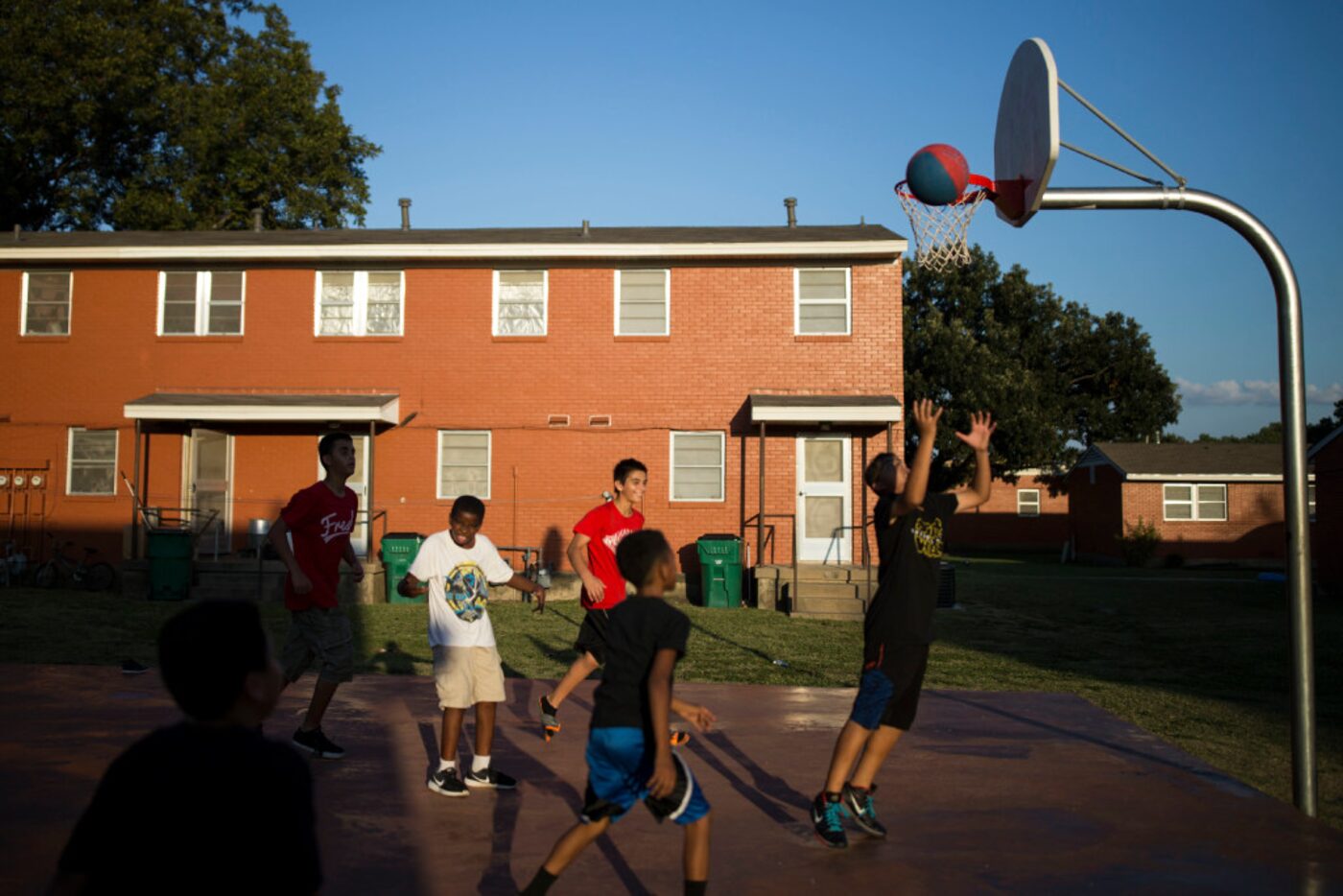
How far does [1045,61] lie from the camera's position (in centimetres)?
668

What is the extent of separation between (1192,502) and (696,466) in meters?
26.1

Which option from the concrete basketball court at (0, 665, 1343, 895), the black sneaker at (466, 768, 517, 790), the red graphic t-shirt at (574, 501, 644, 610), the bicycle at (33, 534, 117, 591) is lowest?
the concrete basketball court at (0, 665, 1343, 895)

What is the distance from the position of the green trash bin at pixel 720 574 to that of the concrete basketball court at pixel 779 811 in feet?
Result: 30.9

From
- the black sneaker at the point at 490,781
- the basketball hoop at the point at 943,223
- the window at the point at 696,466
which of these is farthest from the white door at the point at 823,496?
the black sneaker at the point at 490,781

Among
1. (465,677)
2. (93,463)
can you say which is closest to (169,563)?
(93,463)

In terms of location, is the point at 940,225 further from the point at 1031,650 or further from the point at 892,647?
the point at 1031,650

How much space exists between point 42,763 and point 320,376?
14.9m

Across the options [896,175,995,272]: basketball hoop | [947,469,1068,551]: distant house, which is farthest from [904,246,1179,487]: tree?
[896,175,995,272]: basketball hoop

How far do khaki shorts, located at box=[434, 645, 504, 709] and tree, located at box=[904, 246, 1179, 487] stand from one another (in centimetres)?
3833

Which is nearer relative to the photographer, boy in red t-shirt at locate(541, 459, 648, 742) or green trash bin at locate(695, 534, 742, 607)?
boy in red t-shirt at locate(541, 459, 648, 742)

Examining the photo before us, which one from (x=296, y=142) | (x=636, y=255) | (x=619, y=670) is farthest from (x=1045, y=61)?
(x=296, y=142)

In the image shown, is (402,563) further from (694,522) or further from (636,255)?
(636,255)

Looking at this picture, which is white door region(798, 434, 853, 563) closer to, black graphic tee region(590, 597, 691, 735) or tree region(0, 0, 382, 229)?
black graphic tee region(590, 597, 691, 735)

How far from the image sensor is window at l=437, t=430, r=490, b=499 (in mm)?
20766
